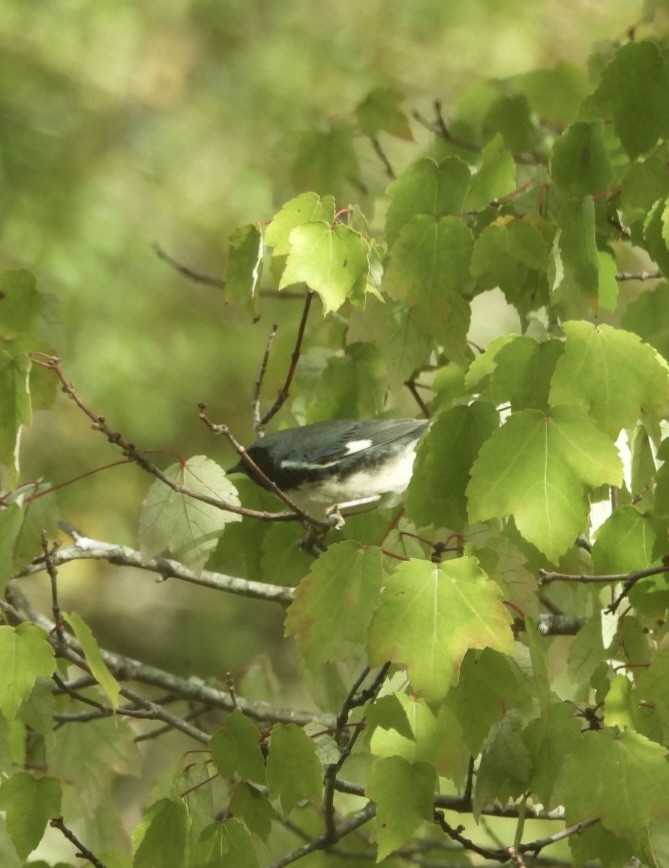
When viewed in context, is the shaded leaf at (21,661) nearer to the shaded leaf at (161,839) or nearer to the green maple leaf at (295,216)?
the shaded leaf at (161,839)

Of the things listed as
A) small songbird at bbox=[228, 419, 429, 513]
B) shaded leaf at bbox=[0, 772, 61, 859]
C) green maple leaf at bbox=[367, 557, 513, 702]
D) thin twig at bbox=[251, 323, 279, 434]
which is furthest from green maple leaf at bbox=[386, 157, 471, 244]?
shaded leaf at bbox=[0, 772, 61, 859]

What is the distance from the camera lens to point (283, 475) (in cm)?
272

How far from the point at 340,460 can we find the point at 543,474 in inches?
53.5

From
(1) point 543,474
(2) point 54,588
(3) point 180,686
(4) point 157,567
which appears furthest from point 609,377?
(3) point 180,686

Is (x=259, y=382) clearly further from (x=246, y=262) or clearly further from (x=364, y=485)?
(x=364, y=485)

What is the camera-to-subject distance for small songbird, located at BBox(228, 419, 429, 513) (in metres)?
2.57

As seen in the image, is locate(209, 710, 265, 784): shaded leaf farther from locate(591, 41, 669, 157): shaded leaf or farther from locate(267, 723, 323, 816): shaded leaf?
locate(591, 41, 669, 157): shaded leaf

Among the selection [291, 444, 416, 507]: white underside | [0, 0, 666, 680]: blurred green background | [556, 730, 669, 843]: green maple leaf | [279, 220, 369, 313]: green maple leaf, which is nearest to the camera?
[556, 730, 669, 843]: green maple leaf

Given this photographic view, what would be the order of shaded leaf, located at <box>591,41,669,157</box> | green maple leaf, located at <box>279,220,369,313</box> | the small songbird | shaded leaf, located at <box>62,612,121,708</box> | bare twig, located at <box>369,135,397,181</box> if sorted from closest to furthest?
shaded leaf, located at <box>62,612,121,708</box>
green maple leaf, located at <box>279,220,369,313</box>
shaded leaf, located at <box>591,41,669,157</box>
bare twig, located at <box>369,135,397,181</box>
the small songbird

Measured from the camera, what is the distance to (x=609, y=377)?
142 centimetres

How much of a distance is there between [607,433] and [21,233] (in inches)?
183

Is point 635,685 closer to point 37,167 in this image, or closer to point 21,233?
point 21,233

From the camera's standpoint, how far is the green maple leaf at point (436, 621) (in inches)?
50.7

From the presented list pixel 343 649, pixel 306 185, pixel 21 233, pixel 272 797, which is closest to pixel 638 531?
pixel 343 649
